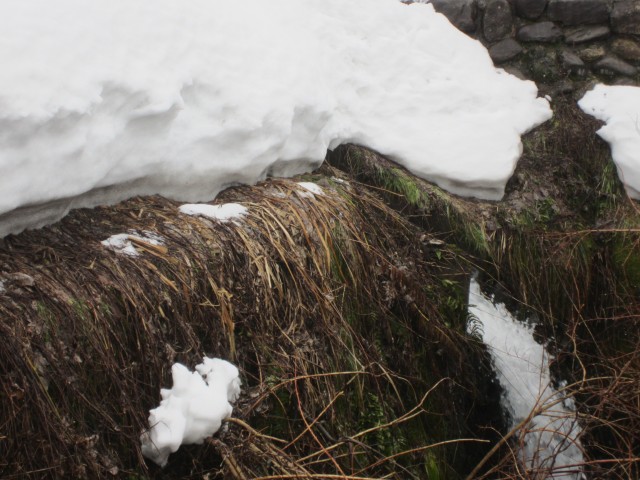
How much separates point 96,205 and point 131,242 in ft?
1.03

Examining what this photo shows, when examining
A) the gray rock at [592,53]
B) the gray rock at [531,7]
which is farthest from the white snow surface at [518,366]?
the gray rock at [531,7]

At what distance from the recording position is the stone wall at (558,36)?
16.2 feet

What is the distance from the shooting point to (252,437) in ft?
7.70

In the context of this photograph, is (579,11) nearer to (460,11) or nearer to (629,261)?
(460,11)

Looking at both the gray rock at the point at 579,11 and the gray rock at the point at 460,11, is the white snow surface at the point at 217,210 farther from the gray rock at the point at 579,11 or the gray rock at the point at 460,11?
the gray rock at the point at 579,11

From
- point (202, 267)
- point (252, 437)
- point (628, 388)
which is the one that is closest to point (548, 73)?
point (628, 388)

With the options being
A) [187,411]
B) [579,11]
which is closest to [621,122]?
[579,11]

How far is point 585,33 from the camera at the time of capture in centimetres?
499

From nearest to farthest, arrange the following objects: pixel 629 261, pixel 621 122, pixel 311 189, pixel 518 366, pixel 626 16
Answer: pixel 311 189
pixel 518 366
pixel 629 261
pixel 621 122
pixel 626 16

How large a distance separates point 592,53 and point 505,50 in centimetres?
55

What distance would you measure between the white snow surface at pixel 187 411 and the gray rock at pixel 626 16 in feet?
12.5

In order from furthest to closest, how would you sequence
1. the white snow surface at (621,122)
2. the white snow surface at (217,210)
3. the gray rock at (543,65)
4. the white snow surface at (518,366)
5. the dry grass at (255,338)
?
the gray rock at (543,65) → the white snow surface at (621,122) → the white snow surface at (518,366) → the white snow surface at (217,210) → the dry grass at (255,338)

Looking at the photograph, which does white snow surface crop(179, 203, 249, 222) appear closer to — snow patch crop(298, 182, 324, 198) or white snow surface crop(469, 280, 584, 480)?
snow patch crop(298, 182, 324, 198)

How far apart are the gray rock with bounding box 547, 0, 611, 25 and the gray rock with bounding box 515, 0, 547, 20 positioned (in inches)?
2.0
